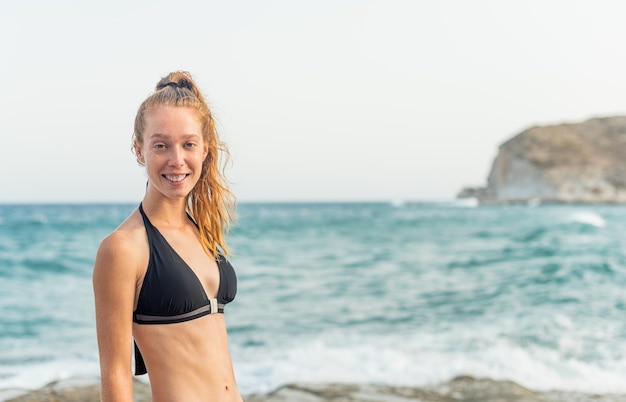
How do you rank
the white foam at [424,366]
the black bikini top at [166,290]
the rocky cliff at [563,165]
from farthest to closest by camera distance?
the rocky cliff at [563,165], the white foam at [424,366], the black bikini top at [166,290]

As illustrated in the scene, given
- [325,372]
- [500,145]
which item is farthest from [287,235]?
[500,145]

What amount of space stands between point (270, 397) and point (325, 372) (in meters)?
1.51

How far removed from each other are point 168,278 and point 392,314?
409 inches

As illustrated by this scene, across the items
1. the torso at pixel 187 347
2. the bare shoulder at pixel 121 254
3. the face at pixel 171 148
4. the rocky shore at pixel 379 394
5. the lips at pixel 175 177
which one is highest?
the face at pixel 171 148

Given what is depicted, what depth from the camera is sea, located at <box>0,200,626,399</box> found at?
310 inches

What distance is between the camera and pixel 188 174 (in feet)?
7.37

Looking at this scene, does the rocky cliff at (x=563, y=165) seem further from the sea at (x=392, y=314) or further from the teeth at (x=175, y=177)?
the teeth at (x=175, y=177)

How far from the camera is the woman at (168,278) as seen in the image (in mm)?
2004

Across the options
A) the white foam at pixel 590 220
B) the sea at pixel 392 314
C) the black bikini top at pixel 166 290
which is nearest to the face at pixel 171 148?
the black bikini top at pixel 166 290

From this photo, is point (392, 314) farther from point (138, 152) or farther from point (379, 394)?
point (138, 152)

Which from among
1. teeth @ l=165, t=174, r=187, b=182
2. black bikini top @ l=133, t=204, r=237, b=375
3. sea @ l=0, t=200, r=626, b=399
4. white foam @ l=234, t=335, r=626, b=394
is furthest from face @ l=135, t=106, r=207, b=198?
white foam @ l=234, t=335, r=626, b=394

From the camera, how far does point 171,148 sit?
219 centimetres

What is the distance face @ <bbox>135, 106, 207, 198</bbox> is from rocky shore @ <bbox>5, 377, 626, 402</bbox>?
423 cm

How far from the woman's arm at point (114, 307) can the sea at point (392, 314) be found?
2835 millimetres
